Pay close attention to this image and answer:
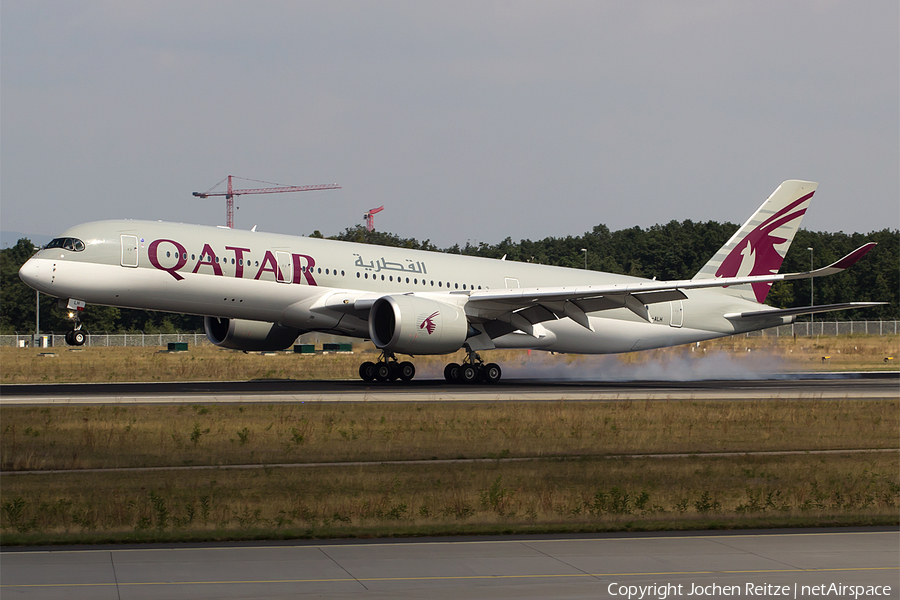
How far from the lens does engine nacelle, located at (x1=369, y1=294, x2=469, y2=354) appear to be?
2927 cm

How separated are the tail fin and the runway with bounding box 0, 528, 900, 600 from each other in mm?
29704

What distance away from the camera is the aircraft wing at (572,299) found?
30.9 m

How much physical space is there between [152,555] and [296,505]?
359 cm

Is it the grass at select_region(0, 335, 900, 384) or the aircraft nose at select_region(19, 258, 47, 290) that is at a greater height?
the aircraft nose at select_region(19, 258, 47, 290)

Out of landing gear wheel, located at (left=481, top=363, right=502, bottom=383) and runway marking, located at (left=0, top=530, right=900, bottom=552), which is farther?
landing gear wheel, located at (left=481, top=363, right=502, bottom=383)

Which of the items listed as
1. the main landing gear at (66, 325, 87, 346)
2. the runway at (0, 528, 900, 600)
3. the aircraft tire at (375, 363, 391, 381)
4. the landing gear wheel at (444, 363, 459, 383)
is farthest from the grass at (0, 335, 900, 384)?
the runway at (0, 528, 900, 600)

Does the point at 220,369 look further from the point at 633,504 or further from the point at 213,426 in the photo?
the point at 633,504

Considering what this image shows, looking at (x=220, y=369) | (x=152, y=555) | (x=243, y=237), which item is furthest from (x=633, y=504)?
(x=220, y=369)

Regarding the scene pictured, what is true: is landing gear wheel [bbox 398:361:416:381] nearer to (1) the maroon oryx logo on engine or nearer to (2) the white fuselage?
(2) the white fuselage

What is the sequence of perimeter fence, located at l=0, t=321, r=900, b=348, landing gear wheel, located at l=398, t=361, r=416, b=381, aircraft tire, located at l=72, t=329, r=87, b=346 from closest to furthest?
1. aircraft tire, located at l=72, t=329, r=87, b=346
2. landing gear wheel, located at l=398, t=361, r=416, b=381
3. perimeter fence, located at l=0, t=321, r=900, b=348

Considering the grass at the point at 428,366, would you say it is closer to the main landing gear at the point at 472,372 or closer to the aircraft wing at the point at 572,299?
the main landing gear at the point at 472,372

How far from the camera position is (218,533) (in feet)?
34.8

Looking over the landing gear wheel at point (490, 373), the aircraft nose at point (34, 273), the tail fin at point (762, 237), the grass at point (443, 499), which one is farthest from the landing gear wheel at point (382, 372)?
the grass at point (443, 499)

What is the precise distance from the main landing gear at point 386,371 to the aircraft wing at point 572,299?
2.98 meters
